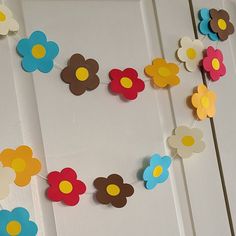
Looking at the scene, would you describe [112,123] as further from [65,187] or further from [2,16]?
[2,16]

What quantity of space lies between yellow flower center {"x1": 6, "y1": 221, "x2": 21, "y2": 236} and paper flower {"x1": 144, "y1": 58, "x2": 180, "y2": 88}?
16.8 inches

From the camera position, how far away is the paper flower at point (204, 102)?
1.06m

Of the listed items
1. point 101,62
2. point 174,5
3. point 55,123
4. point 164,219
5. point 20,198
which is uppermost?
point 174,5

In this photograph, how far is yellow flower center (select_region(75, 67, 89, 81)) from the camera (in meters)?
0.96

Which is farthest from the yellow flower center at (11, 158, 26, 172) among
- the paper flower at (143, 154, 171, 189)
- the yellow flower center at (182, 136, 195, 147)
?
the yellow flower center at (182, 136, 195, 147)

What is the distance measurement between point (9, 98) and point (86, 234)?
30cm

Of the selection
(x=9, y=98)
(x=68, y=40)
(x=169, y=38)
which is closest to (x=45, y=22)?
(x=68, y=40)

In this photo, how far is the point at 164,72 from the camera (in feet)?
3.42

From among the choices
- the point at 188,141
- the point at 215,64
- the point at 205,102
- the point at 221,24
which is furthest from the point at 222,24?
the point at 188,141

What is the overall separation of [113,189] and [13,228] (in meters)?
0.22

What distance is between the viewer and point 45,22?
3.15 ft

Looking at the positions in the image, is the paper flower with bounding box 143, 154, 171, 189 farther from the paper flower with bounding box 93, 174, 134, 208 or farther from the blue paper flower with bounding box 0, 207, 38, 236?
the blue paper flower with bounding box 0, 207, 38, 236

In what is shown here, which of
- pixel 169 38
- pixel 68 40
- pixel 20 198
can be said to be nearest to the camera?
pixel 20 198

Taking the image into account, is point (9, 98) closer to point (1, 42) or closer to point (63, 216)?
point (1, 42)
